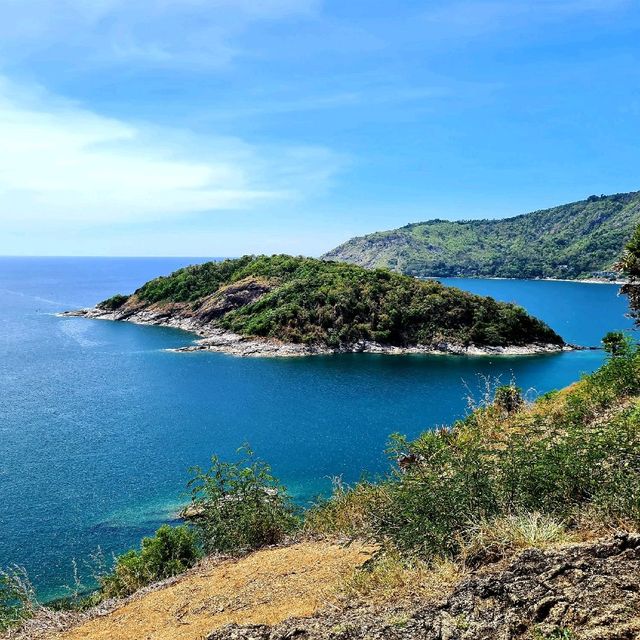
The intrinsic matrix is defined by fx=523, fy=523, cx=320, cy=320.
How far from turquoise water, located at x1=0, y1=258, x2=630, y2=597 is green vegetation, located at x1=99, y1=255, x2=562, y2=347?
720 centimetres

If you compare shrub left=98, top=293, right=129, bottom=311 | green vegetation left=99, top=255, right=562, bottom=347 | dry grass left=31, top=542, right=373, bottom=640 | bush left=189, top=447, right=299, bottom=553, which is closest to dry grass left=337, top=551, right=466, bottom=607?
dry grass left=31, top=542, right=373, bottom=640

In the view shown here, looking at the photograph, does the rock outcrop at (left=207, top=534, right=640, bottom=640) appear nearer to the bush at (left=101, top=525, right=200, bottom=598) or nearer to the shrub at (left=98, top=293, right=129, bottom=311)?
the bush at (left=101, top=525, right=200, bottom=598)

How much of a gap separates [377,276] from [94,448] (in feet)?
236

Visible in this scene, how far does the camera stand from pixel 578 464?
7.92m

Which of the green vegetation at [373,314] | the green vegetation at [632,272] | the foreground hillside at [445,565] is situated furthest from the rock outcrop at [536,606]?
the green vegetation at [373,314]

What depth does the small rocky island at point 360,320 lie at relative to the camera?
3607 inches

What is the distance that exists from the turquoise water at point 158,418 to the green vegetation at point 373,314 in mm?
7196

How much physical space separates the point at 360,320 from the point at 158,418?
49837 mm

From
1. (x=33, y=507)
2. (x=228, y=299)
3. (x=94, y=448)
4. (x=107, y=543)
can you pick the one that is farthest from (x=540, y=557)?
(x=228, y=299)

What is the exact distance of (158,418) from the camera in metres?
54.4

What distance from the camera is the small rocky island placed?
301 feet

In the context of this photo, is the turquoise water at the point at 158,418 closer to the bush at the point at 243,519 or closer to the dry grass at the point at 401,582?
the bush at the point at 243,519

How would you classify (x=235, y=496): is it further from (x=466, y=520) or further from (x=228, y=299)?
(x=228, y=299)

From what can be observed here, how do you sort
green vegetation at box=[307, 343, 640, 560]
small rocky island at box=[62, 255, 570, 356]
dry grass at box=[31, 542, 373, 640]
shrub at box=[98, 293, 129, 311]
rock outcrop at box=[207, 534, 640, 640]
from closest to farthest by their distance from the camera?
rock outcrop at box=[207, 534, 640, 640], green vegetation at box=[307, 343, 640, 560], dry grass at box=[31, 542, 373, 640], small rocky island at box=[62, 255, 570, 356], shrub at box=[98, 293, 129, 311]
